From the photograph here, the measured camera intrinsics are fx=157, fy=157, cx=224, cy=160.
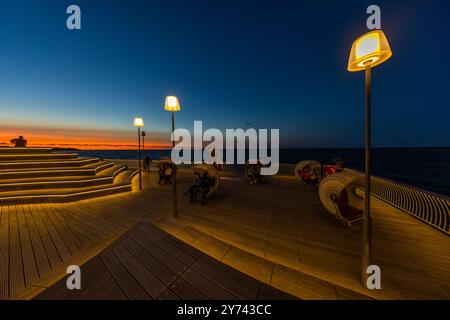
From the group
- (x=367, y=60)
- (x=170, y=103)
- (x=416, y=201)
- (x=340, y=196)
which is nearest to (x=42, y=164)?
(x=170, y=103)

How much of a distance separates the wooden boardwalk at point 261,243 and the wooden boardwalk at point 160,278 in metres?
0.34

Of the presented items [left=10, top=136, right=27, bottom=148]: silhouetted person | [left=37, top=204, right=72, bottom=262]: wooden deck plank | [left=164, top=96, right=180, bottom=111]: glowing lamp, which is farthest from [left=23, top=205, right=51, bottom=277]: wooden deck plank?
[left=10, top=136, right=27, bottom=148]: silhouetted person

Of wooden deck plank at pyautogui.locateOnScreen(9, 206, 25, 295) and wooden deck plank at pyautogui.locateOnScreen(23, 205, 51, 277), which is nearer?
wooden deck plank at pyautogui.locateOnScreen(9, 206, 25, 295)

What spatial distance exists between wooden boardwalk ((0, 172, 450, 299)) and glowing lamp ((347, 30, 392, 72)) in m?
3.38

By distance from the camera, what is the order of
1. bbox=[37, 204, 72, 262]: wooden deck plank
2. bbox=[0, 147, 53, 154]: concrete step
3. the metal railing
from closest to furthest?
1. bbox=[37, 204, 72, 262]: wooden deck plank
2. the metal railing
3. bbox=[0, 147, 53, 154]: concrete step

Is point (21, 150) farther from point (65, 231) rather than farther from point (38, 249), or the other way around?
point (38, 249)

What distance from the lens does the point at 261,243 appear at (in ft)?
11.8

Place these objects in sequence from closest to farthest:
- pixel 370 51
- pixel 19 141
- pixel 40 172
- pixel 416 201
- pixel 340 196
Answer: pixel 370 51, pixel 340 196, pixel 416 201, pixel 40 172, pixel 19 141

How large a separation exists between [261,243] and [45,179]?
9991 millimetres

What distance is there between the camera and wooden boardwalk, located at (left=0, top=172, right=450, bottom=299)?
98.0 inches

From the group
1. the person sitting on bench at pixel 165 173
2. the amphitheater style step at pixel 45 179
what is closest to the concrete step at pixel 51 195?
the amphitheater style step at pixel 45 179

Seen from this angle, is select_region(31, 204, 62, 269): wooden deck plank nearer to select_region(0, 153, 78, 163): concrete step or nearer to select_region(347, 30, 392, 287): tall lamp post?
select_region(0, 153, 78, 163): concrete step

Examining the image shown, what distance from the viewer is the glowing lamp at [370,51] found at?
7.07ft
